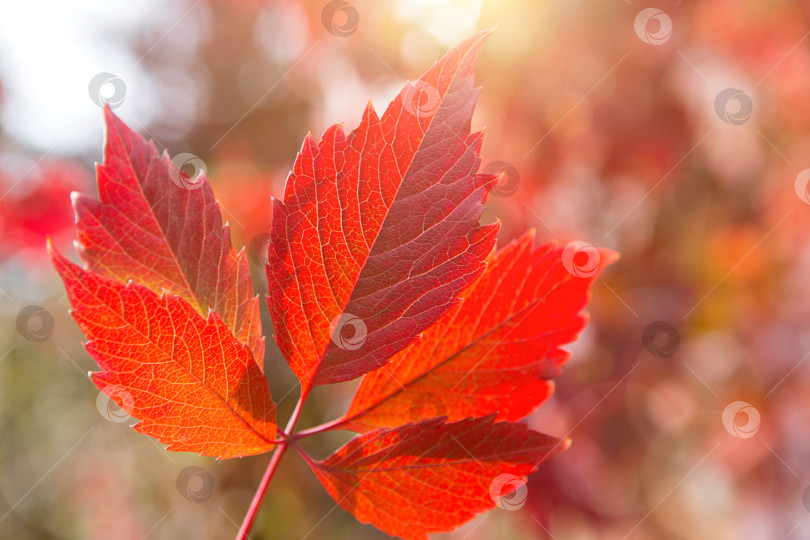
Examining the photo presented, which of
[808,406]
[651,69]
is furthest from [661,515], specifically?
[651,69]

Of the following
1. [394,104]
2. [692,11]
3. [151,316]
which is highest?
[692,11]

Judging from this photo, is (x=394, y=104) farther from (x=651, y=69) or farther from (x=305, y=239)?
(x=651, y=69)

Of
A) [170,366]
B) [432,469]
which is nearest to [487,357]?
[432,469]

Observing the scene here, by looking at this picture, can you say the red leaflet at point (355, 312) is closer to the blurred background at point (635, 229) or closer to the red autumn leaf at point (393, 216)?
the red autumn leaf at point (393, 216)

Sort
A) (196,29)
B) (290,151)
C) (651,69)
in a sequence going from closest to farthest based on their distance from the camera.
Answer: (651,69) < (290,151) < (196,29)

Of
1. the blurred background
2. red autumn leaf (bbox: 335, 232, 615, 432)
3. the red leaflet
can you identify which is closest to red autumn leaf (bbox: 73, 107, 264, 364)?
the red leaflet

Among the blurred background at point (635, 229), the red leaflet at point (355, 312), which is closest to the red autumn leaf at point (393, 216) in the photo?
the red leaflet at point (355, 312)

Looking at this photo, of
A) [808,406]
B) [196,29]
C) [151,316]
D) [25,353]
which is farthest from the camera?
[25,353]

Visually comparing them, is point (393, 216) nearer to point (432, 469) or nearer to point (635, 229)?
point (432, 469)
